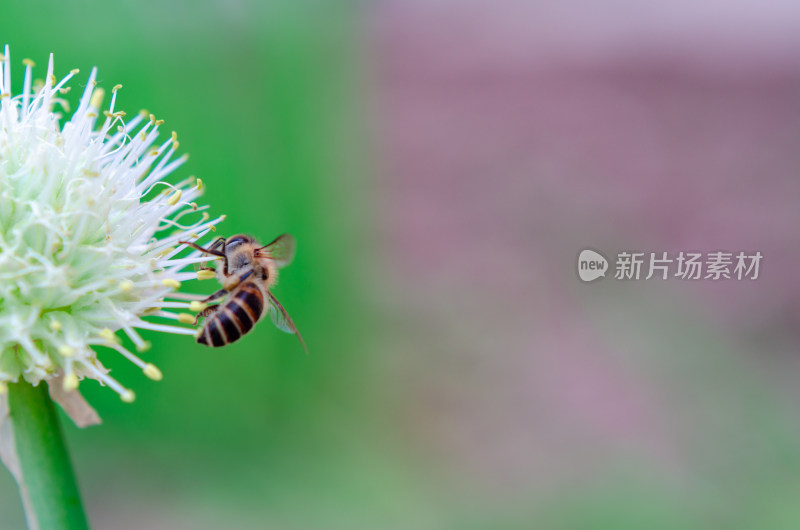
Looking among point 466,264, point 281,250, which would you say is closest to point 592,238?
point 466,264

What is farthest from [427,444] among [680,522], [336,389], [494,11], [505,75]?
[494,11]

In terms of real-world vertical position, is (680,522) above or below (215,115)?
below

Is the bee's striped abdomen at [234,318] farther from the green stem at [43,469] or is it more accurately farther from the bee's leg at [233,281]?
the green stem at [43,469]

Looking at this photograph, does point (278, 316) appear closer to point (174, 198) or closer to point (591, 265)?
point (174, 198)

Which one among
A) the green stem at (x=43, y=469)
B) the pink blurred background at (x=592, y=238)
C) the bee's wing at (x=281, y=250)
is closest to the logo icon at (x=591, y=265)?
the pink blurred background at (x=592, y=238)

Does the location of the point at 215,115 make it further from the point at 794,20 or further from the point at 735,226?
the point at 794,20
